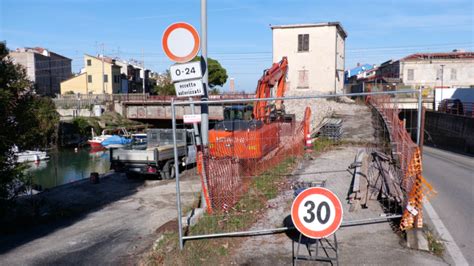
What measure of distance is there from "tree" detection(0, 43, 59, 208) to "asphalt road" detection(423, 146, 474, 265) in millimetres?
9170

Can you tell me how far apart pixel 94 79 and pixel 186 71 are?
2835 inches

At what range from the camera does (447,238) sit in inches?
288

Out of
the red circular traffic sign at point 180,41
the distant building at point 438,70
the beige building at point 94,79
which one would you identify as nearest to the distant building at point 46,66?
the beige building at point 94,79

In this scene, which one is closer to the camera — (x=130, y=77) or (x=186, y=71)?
(x=186, y=71)

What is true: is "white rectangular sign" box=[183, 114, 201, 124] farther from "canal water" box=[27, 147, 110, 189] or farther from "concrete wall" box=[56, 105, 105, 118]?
"concrete wall" box=[56, 105, 105, 118]

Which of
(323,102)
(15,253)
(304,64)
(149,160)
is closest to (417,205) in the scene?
(15,253)

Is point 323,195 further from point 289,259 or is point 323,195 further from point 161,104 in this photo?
point 161,104

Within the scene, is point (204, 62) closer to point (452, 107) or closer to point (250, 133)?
point (250, 133)

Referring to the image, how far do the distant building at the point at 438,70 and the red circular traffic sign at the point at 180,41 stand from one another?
54.2 m

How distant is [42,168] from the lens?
35.1m

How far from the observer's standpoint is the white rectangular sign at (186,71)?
6.89 meters

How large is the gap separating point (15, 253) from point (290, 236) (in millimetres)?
4883

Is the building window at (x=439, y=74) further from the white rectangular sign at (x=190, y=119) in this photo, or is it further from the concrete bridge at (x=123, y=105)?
the white rectangular sign at (x=190, y=119)

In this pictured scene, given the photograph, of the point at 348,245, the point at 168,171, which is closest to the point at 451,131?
the point at 168,171
